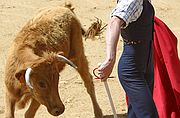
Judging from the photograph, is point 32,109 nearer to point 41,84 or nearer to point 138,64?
point 41,84

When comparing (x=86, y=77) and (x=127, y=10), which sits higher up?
(x=127, y=10)

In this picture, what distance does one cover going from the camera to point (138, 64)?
4.23 meters

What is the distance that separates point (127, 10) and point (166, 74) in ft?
6.59

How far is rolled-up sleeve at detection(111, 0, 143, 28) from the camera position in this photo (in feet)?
12.5

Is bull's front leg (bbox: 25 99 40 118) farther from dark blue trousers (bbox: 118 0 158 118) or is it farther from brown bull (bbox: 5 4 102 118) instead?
dark blue trousers (bbox: 118 0 158 118)

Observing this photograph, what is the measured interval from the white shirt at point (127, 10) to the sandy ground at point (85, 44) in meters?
2.74

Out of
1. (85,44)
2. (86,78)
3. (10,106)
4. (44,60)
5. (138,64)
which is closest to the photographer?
(138,64)

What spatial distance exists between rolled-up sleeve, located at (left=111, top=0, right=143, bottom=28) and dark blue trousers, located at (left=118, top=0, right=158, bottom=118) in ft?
0.63

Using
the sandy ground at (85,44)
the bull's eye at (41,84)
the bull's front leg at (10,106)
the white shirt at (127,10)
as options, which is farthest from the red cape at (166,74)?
the white shirt at (127,10)

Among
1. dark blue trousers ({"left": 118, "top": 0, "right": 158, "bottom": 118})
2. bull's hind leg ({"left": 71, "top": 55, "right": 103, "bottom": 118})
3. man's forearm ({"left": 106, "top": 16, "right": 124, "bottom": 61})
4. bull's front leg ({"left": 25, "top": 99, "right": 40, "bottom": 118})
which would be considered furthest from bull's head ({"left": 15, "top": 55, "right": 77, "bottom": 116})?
man's forearm ({"left": 106, "top": 16, "right": 124, "bottom": 61})

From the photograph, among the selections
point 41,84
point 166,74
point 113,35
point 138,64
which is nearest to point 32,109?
point 41,84

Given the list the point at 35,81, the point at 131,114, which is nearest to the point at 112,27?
the point at 131,114

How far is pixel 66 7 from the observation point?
661 centimetres

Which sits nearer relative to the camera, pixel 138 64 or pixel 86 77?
pixel 138 64
